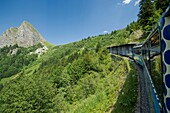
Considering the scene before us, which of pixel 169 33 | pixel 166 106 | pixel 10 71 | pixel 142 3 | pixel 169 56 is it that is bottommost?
pixel 10 71

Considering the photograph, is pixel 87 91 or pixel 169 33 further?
pixel 87 91

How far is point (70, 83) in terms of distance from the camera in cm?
5753

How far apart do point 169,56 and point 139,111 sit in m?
7.52

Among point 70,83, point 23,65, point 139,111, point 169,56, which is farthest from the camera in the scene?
point 23,65

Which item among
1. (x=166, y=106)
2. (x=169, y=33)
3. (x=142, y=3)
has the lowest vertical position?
(x=166, y=106)

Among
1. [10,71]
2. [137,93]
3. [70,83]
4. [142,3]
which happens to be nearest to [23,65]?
[10,71]

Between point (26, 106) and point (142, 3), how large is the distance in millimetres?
42280

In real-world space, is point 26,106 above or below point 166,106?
below

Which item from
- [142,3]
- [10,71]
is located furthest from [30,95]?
[10,71]

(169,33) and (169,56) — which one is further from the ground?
(169,33)

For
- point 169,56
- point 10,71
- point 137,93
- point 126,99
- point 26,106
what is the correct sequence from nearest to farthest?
point 169,56 → point 126,99 → point 137,93 → point 26,106 → point 10,71

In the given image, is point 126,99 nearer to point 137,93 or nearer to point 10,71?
point 137,93

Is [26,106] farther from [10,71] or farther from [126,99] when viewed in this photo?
[10,71]

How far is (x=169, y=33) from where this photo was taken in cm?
354
